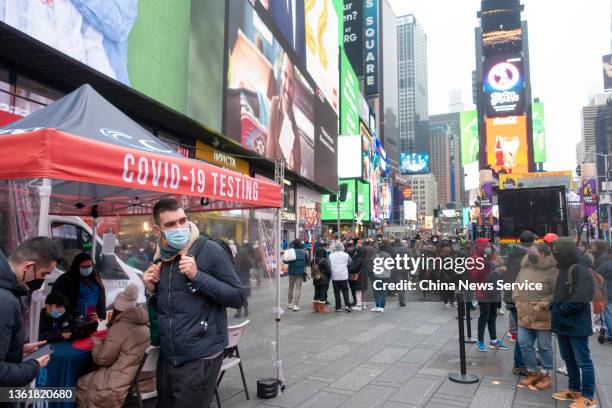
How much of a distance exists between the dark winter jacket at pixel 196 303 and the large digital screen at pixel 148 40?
23.7 ft

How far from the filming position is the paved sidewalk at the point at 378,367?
5.32 meters

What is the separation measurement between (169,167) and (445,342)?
663 centimetres

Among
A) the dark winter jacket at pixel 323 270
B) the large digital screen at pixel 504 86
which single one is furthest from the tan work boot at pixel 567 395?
the large digital screen at pixel 504 86

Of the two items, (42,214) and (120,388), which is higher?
(42,214)

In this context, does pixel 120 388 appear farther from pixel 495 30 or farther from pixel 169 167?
→ pixel 495 30

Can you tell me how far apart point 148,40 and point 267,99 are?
8003 millimetres

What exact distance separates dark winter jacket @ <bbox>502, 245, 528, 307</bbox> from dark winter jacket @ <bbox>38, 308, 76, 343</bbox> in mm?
5730

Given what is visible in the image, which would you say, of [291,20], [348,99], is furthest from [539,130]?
[291,20]

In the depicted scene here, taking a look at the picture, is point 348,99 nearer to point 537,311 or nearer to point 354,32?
point 354,32

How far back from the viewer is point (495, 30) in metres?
71.2

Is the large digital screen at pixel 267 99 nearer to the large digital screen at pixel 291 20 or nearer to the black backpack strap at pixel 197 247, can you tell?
the large digital screen at pixel 291 20

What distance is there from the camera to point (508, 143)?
66.9m

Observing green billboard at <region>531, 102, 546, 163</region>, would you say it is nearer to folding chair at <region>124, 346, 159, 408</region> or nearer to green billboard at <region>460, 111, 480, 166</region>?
green billboard at <region>460, 111, 480, 166</region>

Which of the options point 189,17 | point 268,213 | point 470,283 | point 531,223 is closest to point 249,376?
point 268,213
